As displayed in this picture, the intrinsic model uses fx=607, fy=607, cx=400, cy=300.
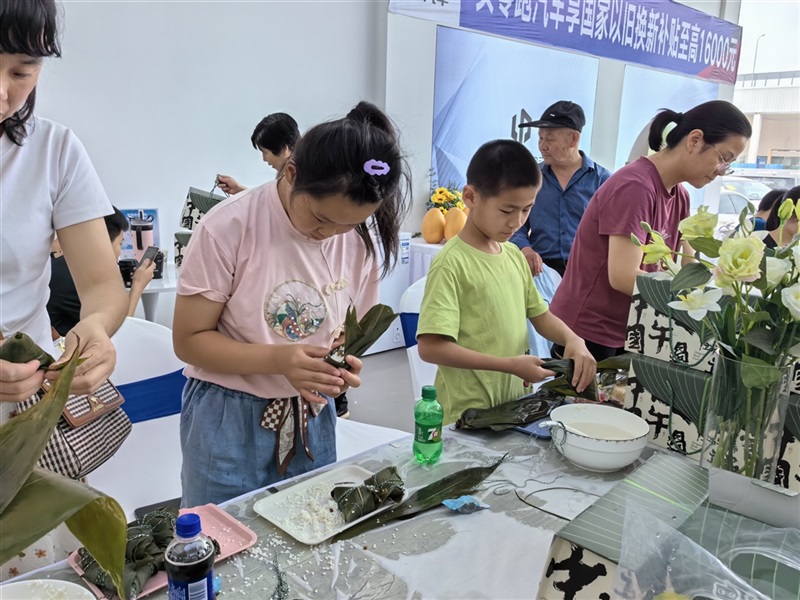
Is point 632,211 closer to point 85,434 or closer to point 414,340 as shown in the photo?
point 414,340

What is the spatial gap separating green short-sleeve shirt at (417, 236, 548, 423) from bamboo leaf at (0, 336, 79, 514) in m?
1.08

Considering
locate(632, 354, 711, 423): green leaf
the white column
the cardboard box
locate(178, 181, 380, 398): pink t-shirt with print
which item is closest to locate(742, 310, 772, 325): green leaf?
the cardboard box

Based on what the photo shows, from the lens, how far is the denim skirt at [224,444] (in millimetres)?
1261

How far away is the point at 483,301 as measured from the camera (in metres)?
1.67

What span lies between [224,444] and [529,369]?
743mm

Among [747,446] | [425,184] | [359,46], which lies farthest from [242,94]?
[747,446]

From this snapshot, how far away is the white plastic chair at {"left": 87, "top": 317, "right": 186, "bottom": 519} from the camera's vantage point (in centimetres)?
168

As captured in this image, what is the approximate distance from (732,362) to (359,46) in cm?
403

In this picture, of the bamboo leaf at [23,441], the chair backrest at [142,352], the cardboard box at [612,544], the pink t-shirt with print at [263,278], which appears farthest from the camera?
the chair backrest at [142,352]

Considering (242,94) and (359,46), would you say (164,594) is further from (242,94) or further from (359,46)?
(359,46)

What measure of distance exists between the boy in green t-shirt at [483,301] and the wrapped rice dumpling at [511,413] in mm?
78

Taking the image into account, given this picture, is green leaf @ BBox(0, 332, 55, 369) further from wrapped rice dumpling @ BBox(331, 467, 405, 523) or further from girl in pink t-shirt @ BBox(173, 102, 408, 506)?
wrapped rice dumpling @ BBox(331, 467, 405, 523)

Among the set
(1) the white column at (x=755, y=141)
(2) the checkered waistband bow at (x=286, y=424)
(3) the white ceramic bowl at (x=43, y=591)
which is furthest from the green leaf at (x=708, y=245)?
(1) the white column at (x=755, y=141)

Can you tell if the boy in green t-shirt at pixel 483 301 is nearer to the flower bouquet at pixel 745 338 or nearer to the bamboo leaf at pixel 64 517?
the flower bouquet at pixel 745 338
